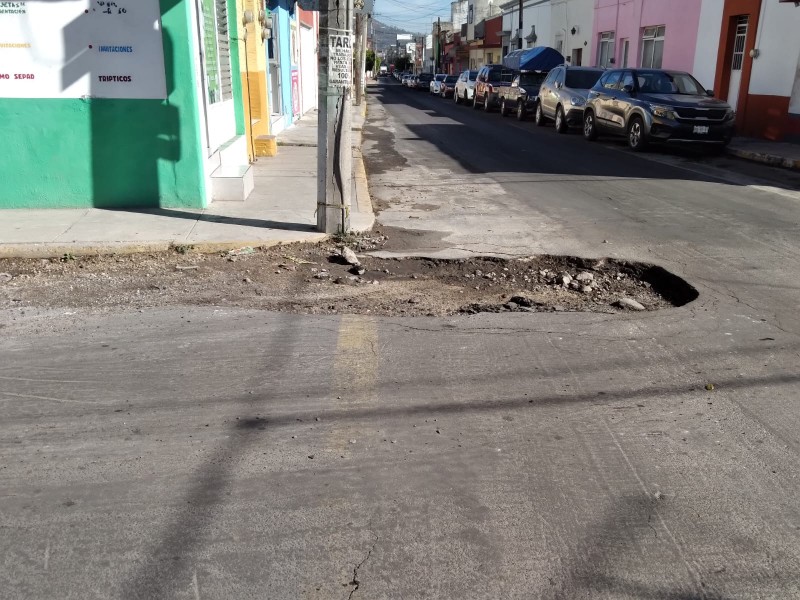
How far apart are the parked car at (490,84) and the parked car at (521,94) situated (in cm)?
120

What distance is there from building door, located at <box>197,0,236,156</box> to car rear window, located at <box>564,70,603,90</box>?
Answer: 12509 mm

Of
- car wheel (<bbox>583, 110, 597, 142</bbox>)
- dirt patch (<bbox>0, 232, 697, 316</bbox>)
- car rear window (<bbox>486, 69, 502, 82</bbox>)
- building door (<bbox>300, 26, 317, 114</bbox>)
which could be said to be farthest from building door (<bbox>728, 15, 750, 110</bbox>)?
dirt patch (<bbox>0, 232, 697, 316</bbox>)

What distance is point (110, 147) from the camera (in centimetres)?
864

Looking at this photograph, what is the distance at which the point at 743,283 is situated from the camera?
261 inches

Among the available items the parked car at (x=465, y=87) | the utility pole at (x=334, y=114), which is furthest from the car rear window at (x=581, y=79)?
the utility pole at (x=334, y=114)

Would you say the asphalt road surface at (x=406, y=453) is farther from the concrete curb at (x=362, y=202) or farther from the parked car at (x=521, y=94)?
the parked car at (x=521, y=94)

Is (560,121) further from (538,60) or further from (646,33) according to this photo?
(646,33)

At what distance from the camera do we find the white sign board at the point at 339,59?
24.6 ft

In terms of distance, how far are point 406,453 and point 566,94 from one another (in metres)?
19.5

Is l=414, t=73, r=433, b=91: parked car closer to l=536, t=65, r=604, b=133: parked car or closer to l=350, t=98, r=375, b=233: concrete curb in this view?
l=536, t=65, r=604, b=133: parked car

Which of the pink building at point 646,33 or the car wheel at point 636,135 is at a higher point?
the pink building at point 646,33

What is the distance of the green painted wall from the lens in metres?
8.47

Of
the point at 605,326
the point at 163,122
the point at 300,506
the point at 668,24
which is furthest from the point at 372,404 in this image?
the point at 668,24

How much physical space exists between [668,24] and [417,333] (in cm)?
2422
